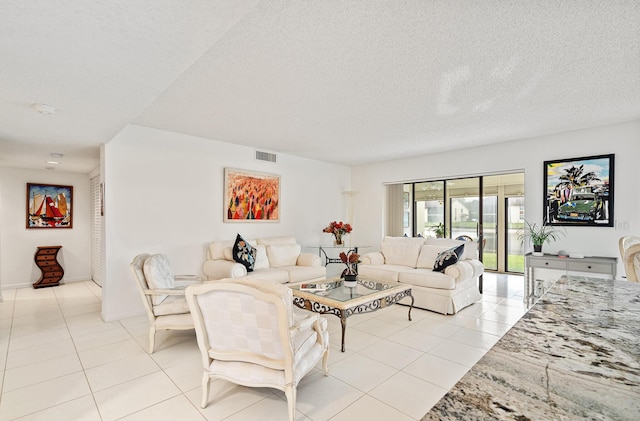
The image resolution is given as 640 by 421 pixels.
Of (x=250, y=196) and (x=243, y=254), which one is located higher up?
(x=250, y=196)

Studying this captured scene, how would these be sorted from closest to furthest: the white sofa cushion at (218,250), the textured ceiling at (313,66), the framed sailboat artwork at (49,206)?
the textured ceiling at (313,66)
the white sofa cushion at (218,250)
the framed sailboat artwork at (49,206)

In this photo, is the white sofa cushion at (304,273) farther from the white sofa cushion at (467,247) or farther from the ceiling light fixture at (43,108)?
the ceiling light fixture at (43,108)

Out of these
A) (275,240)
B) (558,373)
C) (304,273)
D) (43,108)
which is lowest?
(304,273)

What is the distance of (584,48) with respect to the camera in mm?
2246

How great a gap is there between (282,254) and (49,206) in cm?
488

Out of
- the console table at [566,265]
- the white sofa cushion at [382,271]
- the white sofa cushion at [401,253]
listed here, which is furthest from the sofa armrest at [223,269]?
the console table at [566,265]

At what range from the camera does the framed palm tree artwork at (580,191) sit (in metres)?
4.12

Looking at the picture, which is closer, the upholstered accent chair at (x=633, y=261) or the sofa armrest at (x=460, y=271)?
the upholstered accent chair at (x=633, y=261)

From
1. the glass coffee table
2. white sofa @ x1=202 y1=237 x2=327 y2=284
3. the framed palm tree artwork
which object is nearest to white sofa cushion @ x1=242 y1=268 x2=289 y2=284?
white sofa @ x1=202 y1=237 x2=327 y2=284

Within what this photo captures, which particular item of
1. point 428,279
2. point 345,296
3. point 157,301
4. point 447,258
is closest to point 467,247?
point 447,258

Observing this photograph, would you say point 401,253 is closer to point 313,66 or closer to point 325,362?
point 325,362

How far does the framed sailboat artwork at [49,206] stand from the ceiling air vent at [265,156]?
4.19 m

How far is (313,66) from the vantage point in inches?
99.4

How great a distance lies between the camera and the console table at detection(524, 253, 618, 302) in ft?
12.6
